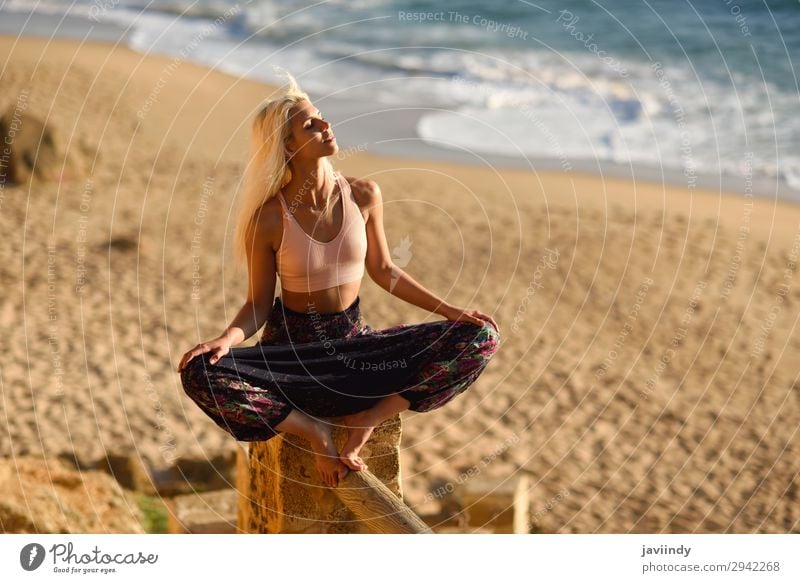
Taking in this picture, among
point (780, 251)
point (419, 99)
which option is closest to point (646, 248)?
point (780, 251)

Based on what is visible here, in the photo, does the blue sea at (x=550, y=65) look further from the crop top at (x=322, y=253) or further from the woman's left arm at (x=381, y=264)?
the crop top at (x=322, y=253)

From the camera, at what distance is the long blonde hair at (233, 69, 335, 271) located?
360 cm

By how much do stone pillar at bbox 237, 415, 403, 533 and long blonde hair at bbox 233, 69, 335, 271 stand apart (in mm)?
764

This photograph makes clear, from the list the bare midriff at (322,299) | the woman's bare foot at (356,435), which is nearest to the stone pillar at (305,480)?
the woman's bare foot at (356,435)

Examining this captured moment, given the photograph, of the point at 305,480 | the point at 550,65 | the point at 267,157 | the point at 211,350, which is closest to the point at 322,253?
the point at 267,157

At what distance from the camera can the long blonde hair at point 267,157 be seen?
3.60 m

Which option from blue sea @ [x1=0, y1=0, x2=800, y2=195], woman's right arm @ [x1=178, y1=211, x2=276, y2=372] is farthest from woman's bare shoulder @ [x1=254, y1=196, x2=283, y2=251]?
blue sea @ [x1=0, y1=0, x2=800, y2=195]

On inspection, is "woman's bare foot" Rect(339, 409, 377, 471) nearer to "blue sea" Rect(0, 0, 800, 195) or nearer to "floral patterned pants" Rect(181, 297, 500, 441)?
"floral patterned pants" Rect(181, 297, 500, 441)

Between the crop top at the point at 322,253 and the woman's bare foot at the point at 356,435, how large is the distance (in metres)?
0.48

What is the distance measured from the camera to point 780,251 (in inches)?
439

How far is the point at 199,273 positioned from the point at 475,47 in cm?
1225
